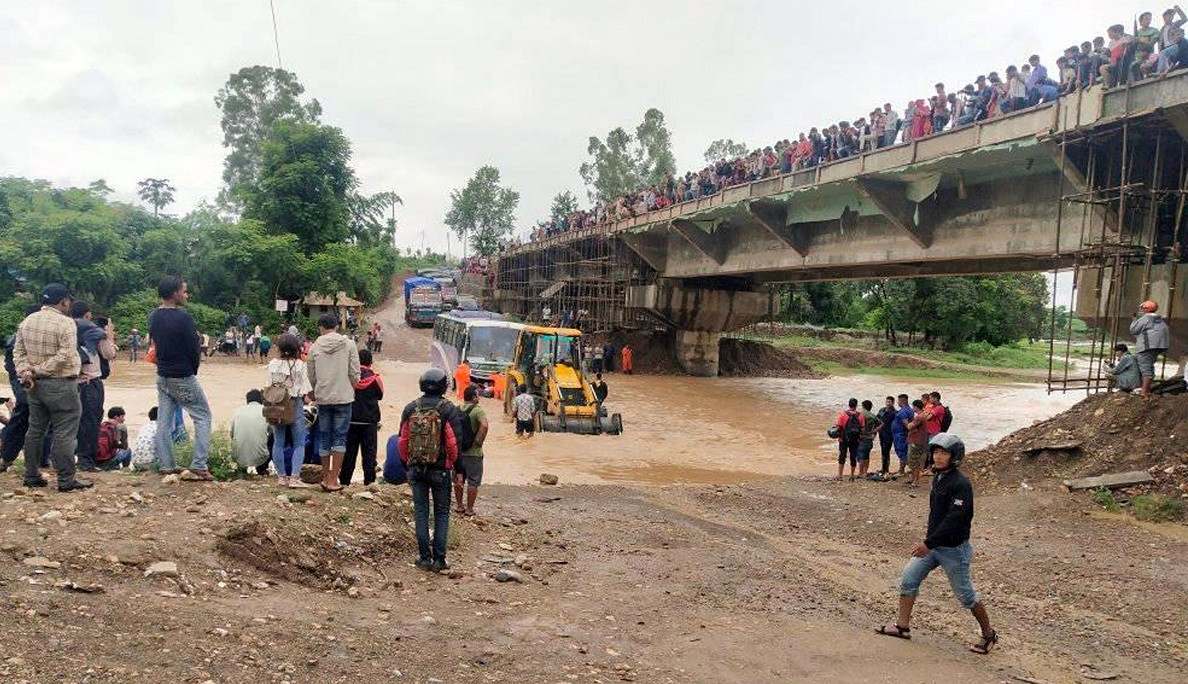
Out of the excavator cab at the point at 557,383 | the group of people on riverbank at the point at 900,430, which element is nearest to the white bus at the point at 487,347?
the excavator cab at the point at 557,383

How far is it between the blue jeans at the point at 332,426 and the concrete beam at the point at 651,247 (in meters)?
28.0

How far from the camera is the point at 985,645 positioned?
18.7 feet

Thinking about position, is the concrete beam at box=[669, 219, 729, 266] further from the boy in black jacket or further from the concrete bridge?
the boy in black jacket

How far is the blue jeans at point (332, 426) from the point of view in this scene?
725cm

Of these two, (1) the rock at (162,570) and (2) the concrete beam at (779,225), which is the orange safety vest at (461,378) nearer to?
(2) the concrete beam at (779,225)

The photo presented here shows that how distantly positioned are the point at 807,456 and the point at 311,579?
15.0 m

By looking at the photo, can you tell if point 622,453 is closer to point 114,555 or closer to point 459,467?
point 459,467

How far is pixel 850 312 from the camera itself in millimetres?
65438

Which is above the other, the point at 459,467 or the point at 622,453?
the point at 459,467

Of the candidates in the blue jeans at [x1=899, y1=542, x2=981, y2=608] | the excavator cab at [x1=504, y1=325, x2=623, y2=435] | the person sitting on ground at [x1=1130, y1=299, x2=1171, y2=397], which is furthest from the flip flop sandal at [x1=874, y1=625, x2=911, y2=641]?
the excavator cab at [x1=504, y1=325, x2=623, y2=435]

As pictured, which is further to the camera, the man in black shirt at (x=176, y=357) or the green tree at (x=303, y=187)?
the green tree at (x=303, y=187)

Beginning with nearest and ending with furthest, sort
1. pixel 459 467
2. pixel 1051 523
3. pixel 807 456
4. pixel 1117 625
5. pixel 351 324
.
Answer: pixel 1117 625, pixel 459 467, pixel 1051 523, pixel 807 456, pixel 351 324

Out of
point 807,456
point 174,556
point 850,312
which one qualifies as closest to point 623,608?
point 174,556

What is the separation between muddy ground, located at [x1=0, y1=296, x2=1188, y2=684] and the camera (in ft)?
14.0
